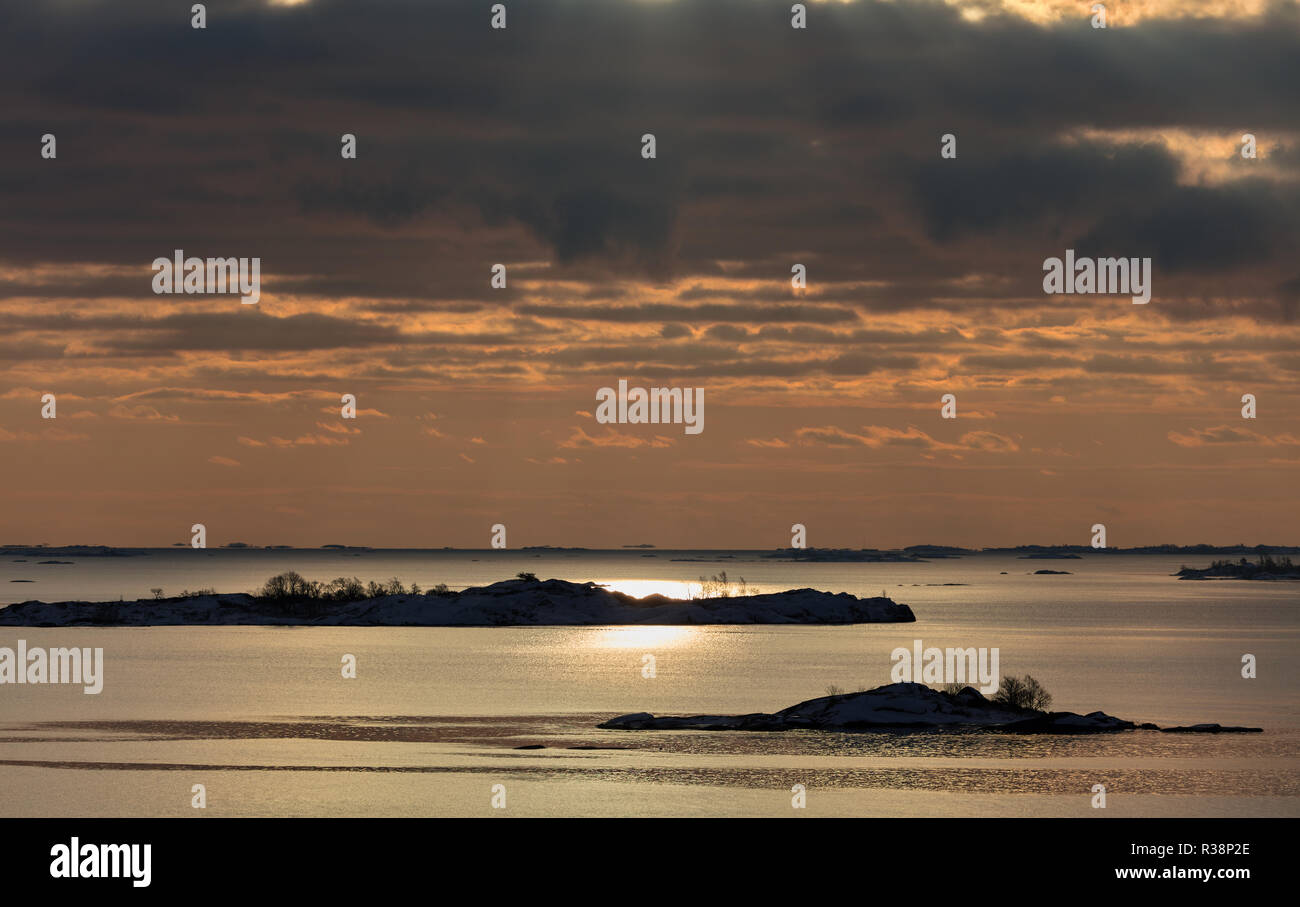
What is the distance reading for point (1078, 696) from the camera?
13925cm

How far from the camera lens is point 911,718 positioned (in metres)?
104

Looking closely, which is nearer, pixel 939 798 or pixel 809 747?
pixel 939 798

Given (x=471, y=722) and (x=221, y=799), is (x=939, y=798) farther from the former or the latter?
(x=471, y=722)

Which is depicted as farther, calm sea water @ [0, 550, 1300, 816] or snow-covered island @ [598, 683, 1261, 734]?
snow-covered island @ [598, 683, 1261, 734]

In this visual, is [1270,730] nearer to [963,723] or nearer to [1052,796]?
[963,723]

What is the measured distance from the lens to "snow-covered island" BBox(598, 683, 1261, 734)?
102 metres

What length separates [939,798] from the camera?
73.9m

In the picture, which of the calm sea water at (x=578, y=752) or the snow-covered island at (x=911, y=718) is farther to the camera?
the snow-covered island at (x=911, y=718)

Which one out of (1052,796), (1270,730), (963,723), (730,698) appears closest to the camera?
(1052,796)

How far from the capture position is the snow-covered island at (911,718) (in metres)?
102

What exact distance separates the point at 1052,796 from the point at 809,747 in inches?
820

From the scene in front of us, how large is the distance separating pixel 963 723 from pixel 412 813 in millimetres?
45558
